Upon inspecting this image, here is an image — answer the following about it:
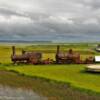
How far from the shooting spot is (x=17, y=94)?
26.8m

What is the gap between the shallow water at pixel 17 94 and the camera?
25.2 m

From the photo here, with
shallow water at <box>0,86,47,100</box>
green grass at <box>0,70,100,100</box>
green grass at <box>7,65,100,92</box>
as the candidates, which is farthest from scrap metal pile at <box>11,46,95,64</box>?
shallow water at <box>0,86,47,100</box>

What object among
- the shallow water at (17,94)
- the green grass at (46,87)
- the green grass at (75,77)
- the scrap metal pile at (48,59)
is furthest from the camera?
the scrap metal pile at (48,59)

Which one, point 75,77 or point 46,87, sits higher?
point 75,77

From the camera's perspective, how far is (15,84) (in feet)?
108

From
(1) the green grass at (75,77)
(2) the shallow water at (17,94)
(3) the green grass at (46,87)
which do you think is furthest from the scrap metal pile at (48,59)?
(2) the shallow water at (17,94)

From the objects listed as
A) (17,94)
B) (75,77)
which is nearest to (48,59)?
(75,77)

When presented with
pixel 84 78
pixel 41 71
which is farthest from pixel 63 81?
pixel 41 71

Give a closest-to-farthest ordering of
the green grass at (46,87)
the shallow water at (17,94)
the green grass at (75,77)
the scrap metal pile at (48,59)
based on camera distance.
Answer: the shallow water at (17,94)
the green grass at (46,87)
the green grass at (75,77)
the scrap metal pile at (48,59)

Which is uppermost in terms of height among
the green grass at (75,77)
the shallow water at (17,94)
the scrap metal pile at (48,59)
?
the scrap metal pile at (48,59)

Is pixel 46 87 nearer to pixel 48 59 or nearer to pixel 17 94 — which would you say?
pixel 17 94

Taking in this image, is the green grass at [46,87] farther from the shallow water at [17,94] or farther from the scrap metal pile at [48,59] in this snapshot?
the scrap metal pile at [48,59]

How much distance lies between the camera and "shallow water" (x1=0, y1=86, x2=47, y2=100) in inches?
992

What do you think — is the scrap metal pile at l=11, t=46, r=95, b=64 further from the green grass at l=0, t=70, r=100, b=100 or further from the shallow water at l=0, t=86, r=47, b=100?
the shallow water at l=0, t=86, r=47, b=100
